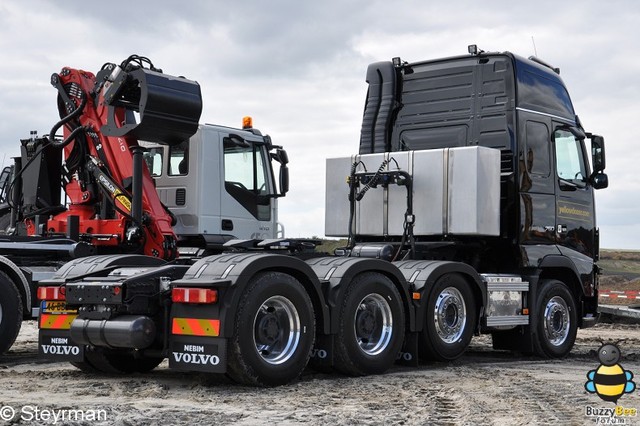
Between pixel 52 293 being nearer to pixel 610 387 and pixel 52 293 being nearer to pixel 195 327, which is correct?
pixel 195 327

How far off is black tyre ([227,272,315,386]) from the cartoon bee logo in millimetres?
2581

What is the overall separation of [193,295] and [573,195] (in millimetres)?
6535

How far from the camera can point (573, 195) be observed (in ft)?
41.5

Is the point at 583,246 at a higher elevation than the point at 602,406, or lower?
higher

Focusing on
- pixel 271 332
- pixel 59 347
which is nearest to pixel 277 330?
pixel 271 332

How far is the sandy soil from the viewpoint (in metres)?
6.77

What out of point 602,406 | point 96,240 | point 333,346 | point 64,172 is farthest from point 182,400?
point 64,172

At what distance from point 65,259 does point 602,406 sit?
734 cm

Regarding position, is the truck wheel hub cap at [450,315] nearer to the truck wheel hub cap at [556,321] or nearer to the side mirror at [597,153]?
the truck wheel hub cap at [556,321]

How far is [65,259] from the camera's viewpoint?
1212 centimetres

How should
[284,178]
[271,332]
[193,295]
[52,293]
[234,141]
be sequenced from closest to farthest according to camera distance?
1. [193,295]
2. [271,332]
3. [52,293]
4. [234,141]
5. [284,178]

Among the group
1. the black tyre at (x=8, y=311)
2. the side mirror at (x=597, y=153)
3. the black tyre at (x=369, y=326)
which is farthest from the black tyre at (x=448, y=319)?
the black tyre at (x=8, y=311)

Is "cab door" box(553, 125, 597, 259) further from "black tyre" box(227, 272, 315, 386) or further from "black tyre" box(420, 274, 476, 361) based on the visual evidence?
"black tyre" box(227, 272, 315, 386)

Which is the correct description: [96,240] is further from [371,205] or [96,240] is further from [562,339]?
[562,339]
